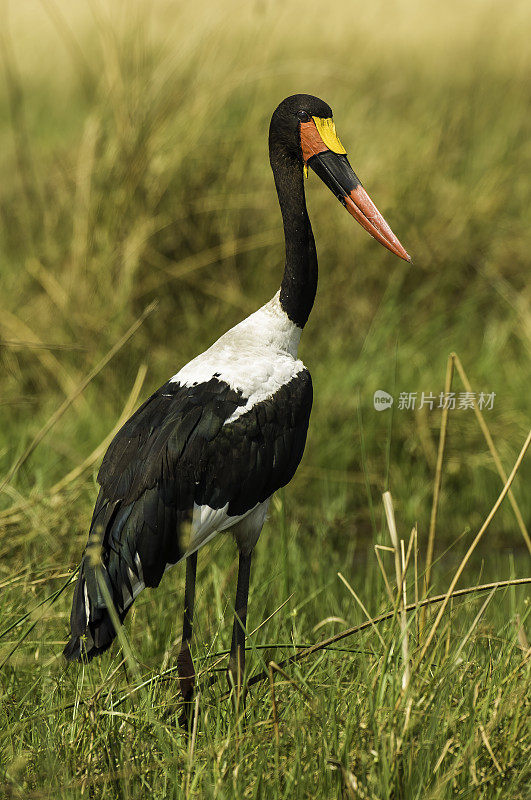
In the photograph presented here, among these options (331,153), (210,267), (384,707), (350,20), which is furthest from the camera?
(350,20)

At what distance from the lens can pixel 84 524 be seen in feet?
11.9

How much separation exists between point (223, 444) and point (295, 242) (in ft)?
1.97

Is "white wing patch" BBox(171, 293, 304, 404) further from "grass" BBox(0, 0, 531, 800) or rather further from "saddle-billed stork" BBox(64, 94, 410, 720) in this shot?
"grass" BBox(0, 0, 531, 800)

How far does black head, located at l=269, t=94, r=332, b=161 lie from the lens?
282cm

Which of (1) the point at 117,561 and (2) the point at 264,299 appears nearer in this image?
(1) the point at 117,561

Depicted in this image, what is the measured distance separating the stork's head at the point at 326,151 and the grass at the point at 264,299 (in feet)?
2.42

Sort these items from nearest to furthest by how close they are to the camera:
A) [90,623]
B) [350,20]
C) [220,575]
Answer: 1. [90,623]
2. [220,575]
3. [350,20]

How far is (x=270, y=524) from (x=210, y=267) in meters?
1.77

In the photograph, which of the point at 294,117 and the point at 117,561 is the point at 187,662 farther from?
the point at 294,117

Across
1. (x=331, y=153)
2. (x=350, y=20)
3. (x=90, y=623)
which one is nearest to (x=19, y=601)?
(x=90, y=623)

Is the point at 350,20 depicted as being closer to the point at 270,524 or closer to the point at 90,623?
the point at 270,524

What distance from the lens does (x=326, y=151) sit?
285 cm

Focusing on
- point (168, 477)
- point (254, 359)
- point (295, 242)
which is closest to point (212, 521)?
point (168, 477)

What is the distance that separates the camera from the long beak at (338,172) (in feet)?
9.28
